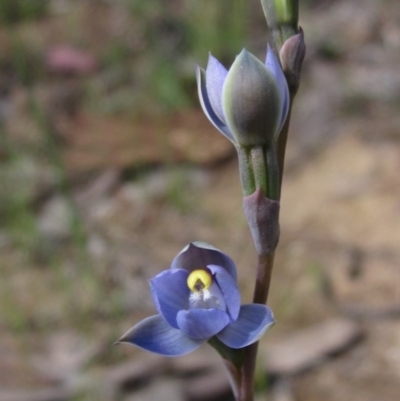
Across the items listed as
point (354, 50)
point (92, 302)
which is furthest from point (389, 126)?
point (92, 302)

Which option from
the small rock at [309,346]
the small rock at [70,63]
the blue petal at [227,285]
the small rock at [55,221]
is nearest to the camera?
the blue petal at [227,285]

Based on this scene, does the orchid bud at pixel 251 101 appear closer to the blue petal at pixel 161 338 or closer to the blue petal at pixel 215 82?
the blue petal at pixel 215 82

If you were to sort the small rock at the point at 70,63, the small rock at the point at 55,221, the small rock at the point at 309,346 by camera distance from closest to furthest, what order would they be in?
the small rock at the point at 309,346 → the small rock at the point at 55,221 → the small rock at the point at 70,63

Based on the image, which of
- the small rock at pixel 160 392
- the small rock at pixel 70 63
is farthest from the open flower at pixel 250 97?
the small rock at pixel 70 63

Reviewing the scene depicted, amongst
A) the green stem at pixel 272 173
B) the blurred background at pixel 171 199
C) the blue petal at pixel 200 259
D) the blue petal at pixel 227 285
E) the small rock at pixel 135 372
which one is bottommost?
the blue petal at pixel 227 285

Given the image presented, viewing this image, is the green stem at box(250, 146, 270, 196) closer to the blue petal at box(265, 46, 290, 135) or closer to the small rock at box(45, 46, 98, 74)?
the blue petal at box(265, 46, 290, 135)

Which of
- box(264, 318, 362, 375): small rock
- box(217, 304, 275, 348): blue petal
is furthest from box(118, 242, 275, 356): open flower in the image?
box(264, 318, 362, 375): small rock
